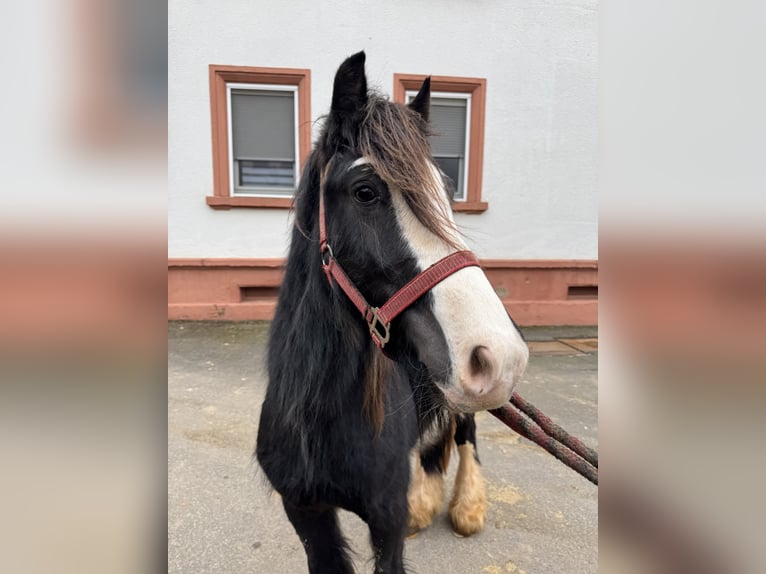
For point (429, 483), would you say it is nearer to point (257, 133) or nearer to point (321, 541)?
point (321, 541)

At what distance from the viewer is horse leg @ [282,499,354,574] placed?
5.23 ft

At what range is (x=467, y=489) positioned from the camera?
8.21 feet

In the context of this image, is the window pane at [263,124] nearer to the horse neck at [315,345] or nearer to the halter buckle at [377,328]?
the horse neck at [315,345]

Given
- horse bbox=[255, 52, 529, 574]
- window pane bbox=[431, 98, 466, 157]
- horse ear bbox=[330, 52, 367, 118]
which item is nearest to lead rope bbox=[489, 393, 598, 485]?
horse bbox=[255, 52, 529, 574]

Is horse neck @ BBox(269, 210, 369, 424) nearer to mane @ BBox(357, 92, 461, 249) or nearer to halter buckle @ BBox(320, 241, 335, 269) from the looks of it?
halter buckle @ BBox(320, 241, 335, 269)

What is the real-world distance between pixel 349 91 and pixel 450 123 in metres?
4.99

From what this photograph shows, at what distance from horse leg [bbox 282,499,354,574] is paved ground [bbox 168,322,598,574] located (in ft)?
0.66

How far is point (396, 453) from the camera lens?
1.51m

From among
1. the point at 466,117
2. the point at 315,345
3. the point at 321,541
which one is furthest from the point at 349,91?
the point at 466,117

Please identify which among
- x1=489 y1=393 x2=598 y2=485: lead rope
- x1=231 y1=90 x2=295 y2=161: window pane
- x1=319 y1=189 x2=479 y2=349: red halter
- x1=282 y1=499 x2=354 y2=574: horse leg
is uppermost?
x1=231 y1=90 x2=295 y2=161: window pane

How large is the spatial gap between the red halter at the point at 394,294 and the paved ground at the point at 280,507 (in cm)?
94
